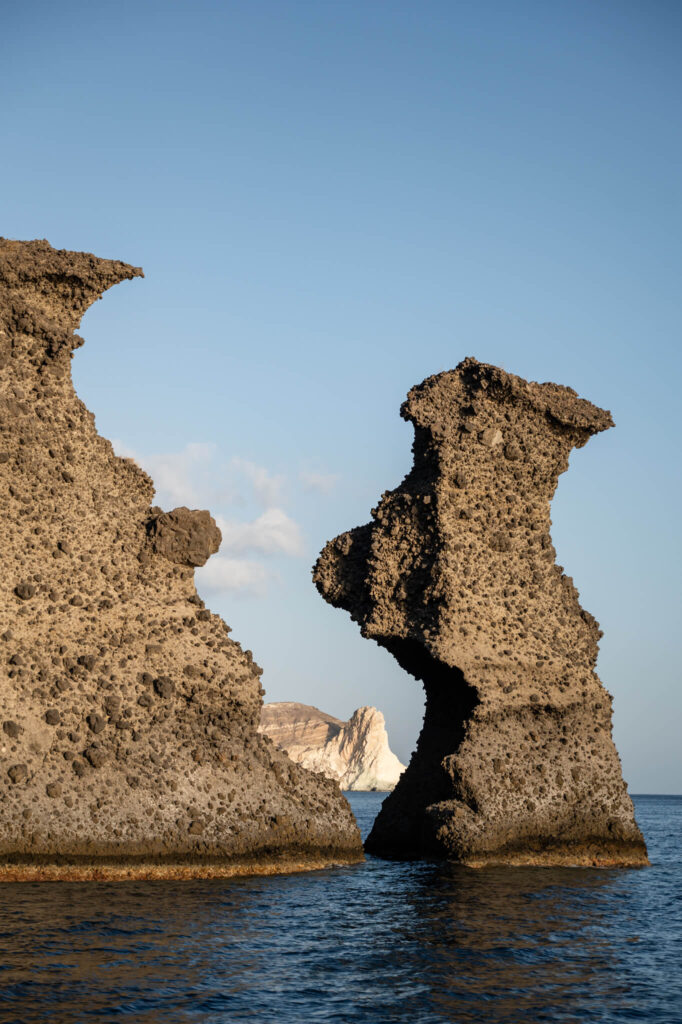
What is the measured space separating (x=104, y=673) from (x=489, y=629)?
8.09 meters

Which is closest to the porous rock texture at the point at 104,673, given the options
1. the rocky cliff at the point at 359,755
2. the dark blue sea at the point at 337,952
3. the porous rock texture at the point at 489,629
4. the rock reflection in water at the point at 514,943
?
the dark blue sea at the point at 337,952

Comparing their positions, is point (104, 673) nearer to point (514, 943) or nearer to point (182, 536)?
point (182, 536)

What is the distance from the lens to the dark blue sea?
11.8 m

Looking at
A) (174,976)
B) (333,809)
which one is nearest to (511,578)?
(333,809)

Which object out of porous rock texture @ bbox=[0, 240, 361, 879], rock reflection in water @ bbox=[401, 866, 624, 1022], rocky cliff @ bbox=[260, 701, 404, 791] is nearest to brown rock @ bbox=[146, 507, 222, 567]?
porous rock texture @ bbox=[0, 240, 361, 879]

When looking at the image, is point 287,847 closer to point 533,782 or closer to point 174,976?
point 533,782

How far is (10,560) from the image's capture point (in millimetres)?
19828

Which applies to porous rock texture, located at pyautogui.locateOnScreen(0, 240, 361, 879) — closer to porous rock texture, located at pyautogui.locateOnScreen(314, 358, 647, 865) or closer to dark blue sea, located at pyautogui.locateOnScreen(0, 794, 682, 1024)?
dark blue sea, located at pyautogui.locateOnScreen(0, 794, 682, 1024)

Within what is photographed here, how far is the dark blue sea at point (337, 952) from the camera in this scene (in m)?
11.8

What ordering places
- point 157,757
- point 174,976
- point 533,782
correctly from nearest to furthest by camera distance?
1. point 174,976
2. point 157,757
3. point 533,782

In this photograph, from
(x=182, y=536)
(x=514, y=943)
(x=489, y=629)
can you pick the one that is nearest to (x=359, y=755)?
(x=489, y=629)

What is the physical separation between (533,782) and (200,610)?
24.9 feet

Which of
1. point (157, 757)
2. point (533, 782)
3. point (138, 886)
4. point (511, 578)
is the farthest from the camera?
point (511, 578)

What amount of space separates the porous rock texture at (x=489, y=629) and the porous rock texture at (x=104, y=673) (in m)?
3.18
